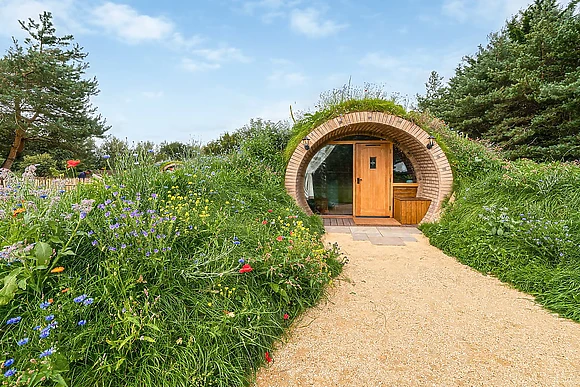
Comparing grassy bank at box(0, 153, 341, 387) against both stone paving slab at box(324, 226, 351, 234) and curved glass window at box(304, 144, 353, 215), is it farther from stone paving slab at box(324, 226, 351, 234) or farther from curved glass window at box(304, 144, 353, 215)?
curved glass window at box(304, 144, 353, 215)

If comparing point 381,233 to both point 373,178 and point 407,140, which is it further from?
point 407,140

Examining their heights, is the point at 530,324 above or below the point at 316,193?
below

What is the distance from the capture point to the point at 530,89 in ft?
31.6

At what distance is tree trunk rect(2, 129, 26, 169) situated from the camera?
1237cm

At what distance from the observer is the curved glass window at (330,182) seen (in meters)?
7.34

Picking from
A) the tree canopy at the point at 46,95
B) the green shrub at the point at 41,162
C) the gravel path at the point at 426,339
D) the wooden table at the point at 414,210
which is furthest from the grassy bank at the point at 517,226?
the tree canopy at the point at 46,95

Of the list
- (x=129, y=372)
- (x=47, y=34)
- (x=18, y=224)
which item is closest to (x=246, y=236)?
(x=129, y=372)

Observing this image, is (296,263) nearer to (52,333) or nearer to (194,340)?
(194,340)

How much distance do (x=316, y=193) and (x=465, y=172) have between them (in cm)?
335

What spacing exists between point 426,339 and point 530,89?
11.4 meters

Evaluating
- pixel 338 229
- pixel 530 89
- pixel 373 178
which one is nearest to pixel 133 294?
pixel 338 229

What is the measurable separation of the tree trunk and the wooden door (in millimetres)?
14217

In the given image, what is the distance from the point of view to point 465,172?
18.5 ft

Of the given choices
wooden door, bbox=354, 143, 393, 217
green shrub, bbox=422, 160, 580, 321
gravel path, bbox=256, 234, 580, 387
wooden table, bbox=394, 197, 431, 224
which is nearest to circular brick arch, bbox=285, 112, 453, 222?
wooden table, bbox=394, 197, 431, 224
